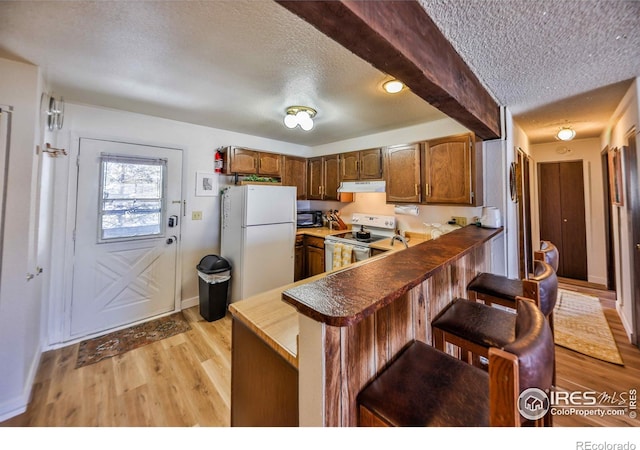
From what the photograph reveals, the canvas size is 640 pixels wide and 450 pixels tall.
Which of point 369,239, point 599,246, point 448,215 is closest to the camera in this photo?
point 448,215

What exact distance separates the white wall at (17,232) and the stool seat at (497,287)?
10.4ft

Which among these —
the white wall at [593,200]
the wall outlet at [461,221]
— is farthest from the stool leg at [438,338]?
the white wall at [593,200]

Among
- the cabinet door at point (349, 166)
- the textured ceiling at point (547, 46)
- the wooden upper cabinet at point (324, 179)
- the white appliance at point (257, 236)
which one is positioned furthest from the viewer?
the wooden upper cabinet at point (324, 179)

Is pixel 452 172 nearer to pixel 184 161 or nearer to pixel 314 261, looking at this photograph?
pixel 314 261

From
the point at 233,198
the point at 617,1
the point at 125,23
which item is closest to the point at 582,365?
the point at 617,1

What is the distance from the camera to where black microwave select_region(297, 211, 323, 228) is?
402cm

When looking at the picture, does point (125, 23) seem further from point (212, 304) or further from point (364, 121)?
point (212, 304)

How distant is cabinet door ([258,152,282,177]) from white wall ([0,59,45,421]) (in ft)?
6.78

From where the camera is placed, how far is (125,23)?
1312 millimetres

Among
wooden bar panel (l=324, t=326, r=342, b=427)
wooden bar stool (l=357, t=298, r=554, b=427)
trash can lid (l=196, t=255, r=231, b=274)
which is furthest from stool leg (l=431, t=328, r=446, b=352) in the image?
trash can lid (l=196, t=255, r=231, b=274)

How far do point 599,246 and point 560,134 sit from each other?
2.13 metres

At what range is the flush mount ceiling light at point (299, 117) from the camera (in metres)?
2.38

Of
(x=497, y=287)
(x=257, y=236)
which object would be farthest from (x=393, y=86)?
(x=257, y=236)

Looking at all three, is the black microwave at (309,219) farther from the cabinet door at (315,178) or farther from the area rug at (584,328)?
the area rug at (584,328)
